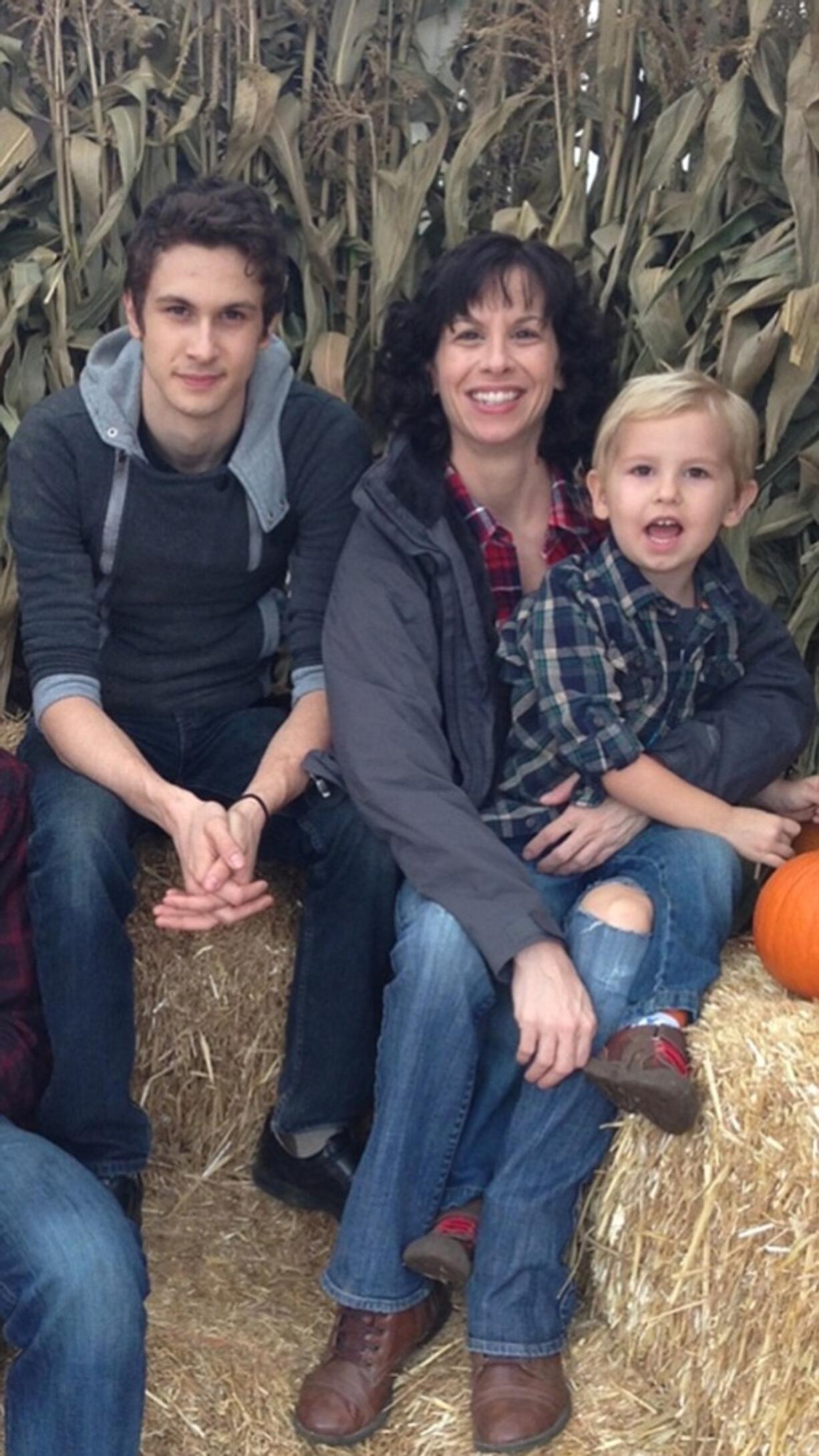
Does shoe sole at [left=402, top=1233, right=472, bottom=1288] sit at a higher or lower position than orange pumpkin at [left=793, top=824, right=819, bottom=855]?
lower

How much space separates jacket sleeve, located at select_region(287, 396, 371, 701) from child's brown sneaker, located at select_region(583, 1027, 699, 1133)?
820 mm

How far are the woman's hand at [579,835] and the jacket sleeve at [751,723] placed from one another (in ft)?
0.34

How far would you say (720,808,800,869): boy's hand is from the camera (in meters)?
2.55

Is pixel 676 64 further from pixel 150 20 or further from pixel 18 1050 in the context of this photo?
pixel 18 1050

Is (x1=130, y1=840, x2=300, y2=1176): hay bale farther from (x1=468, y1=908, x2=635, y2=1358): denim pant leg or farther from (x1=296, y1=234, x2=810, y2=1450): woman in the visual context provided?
(x1=468, y1=908, x2=635, y2=1358): denim pant leg

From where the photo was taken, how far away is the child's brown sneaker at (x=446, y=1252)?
227cm

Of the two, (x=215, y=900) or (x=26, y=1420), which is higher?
(x=215, y=900)

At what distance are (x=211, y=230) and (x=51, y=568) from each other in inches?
21.7

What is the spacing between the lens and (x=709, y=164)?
3.08m

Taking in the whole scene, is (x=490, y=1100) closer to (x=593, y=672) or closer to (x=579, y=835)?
(x=579, y=835)

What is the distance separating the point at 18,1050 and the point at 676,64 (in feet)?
6.73

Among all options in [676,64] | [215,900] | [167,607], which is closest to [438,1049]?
[215,900]

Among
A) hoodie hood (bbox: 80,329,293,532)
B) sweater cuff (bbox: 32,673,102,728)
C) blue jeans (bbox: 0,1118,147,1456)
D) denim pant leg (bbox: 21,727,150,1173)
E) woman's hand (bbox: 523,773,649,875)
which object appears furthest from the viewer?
hoodie hood (bbox: 80,329,293,532)

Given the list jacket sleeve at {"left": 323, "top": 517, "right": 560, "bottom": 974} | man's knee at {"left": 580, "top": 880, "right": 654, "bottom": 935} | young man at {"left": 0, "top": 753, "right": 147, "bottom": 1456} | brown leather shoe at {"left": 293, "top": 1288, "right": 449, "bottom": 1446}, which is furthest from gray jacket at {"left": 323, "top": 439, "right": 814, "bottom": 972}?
young man at {"left": 0, "top": 753, "right": 147, "bottom": 1456}
